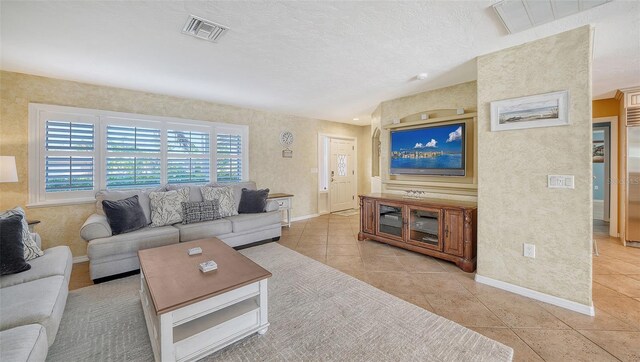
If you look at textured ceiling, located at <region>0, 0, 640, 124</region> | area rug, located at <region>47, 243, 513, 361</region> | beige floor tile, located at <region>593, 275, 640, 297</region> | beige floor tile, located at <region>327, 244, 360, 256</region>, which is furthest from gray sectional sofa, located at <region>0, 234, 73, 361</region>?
beige floor tile, located at <region>593, 275, 640, 297</region>

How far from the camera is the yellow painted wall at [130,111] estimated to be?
9.96 feet

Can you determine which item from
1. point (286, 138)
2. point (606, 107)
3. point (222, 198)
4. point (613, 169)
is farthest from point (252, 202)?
point (606, 107)

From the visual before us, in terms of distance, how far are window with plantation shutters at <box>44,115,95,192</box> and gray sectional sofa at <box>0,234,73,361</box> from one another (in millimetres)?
1569

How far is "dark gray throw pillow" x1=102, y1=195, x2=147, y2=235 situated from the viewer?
296cm

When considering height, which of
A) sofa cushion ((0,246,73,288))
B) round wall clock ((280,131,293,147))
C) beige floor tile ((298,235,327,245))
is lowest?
beige floor tile ((298,235,327,245))

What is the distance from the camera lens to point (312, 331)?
1.90 metres

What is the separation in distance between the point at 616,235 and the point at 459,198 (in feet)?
10.4

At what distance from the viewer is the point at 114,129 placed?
3.64m

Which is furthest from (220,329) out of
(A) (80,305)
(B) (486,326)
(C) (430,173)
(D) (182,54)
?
(C) (430,173)

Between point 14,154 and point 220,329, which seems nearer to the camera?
point 220,329

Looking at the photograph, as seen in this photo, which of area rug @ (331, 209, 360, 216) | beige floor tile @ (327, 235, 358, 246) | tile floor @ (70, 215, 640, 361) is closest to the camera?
tile floor @ (70, 215, 640, 361)

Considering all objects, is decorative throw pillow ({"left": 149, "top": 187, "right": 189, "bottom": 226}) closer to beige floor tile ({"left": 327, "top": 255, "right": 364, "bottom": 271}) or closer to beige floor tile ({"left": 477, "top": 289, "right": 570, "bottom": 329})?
beige floor tile ({"left": 327, "top": 255, "right": 364, "bottom": 271})

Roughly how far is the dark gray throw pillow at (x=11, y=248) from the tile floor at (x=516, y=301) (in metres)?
0.92

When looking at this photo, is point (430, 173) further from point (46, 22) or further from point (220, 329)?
point (46, 22)
